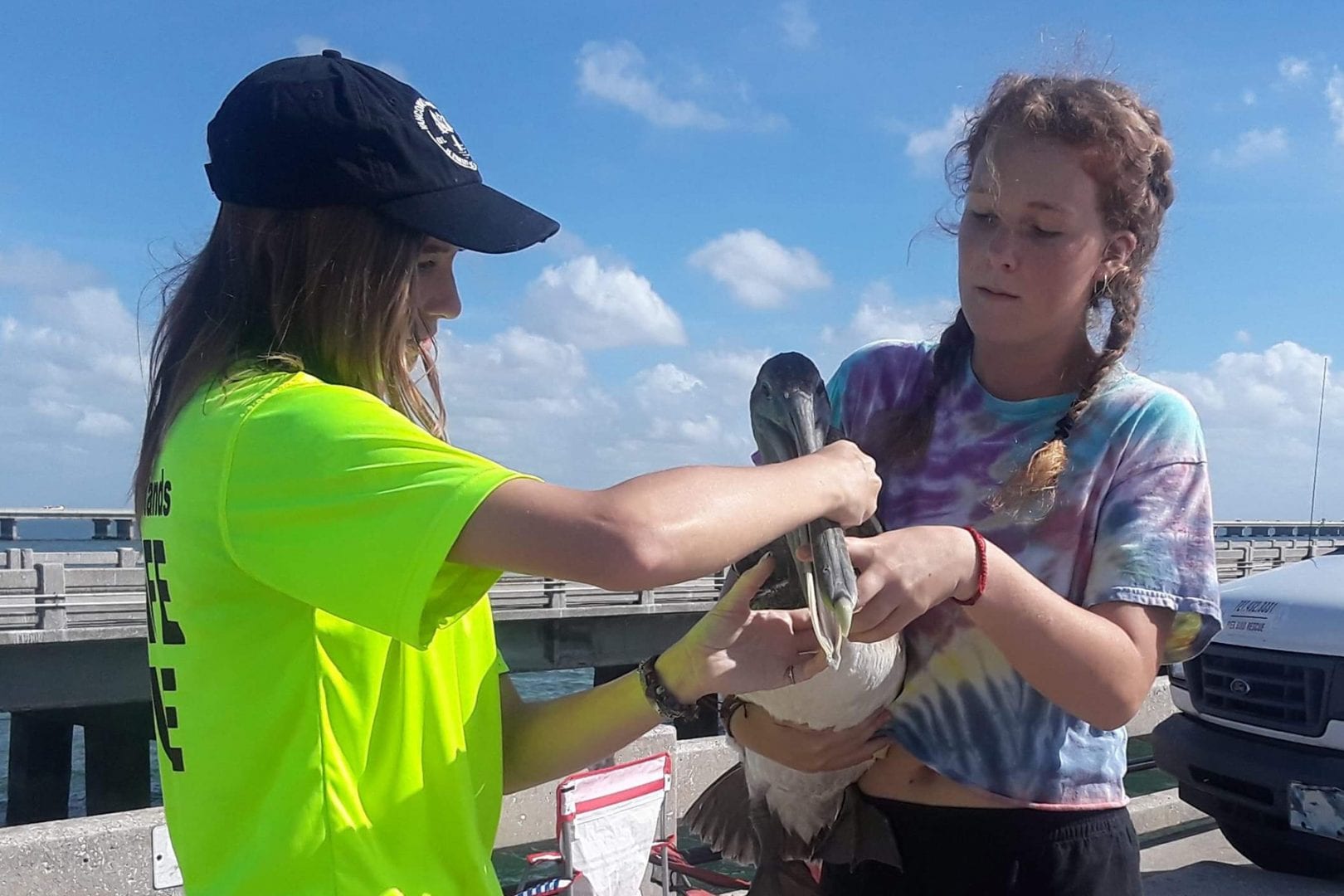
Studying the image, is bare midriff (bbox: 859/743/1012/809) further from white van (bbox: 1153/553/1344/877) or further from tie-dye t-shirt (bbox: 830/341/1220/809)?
white van (bbox: 1153/553/1344/877)

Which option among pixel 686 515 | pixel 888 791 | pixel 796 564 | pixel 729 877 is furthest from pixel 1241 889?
pixel 686 515

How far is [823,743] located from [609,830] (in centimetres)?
229

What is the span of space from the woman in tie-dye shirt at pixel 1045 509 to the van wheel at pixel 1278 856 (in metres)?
4.72

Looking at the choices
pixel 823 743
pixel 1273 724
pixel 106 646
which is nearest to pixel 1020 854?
pixel 823 743

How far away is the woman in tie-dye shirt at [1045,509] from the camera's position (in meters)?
2.05

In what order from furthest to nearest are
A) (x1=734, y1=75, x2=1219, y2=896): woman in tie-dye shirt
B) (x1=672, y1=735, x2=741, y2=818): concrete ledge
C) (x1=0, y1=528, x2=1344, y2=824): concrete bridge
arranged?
(x1=0, y1=528, x2=1344, y2=824): concrete bridge < (x1=672, y1=735, x2=741, y2=818): concrete ledge < (x1=734, y1=75, x2=1219, y2=896): woman in tie-dye shirt

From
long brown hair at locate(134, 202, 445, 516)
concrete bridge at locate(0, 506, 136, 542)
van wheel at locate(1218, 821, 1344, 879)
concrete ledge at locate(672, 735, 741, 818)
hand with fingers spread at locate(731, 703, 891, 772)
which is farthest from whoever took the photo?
concrete bridge at locate(0, 506, 136, 542)

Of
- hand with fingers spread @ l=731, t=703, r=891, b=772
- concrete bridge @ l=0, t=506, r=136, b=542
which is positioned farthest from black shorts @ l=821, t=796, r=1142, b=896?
concrete bridge @ l=0, t=506, r=136, b=542

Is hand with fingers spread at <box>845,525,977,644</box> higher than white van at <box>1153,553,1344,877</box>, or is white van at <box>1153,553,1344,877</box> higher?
hand with fingers spread at <box>845,525,977,644</box>

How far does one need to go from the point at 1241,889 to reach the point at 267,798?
601 cm

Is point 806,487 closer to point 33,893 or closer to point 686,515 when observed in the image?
point 686,515

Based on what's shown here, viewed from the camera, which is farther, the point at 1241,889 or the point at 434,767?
the point at 1241,889

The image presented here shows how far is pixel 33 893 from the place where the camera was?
13.2 feet

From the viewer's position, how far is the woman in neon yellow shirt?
1.55 metres
